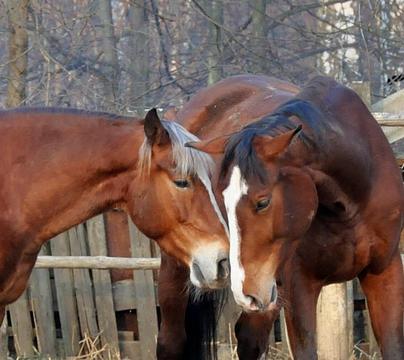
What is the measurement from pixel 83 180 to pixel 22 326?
272 centimetres

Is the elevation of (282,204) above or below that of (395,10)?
below

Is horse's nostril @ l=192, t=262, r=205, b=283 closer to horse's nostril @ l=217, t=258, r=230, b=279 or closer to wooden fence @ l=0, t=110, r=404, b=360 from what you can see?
horse's nostril @ l=217, t=258, r=230, b=279

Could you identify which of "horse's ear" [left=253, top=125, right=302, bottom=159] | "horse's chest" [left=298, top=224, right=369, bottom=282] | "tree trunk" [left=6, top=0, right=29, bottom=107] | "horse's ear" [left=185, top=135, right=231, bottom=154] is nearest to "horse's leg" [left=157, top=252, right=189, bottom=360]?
"horse's chest" [left=298, top=224, right=369, bottom=282]

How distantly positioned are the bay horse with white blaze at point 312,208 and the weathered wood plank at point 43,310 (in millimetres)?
2591

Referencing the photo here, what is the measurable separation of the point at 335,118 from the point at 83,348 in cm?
311

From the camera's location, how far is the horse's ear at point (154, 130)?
433cm

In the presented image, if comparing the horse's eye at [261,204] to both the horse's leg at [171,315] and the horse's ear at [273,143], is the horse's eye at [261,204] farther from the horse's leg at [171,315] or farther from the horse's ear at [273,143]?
the horse's leg at [171,315]

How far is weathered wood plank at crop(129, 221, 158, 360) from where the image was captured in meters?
6.87

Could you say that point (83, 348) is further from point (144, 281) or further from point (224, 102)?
point (224, 102)

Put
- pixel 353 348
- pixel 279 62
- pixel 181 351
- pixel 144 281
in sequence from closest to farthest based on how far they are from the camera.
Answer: pixel 181 351
pixel 353 348
pixel 144 281
pixel 279 62

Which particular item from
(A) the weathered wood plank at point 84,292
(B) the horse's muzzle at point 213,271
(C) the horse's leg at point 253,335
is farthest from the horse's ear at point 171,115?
(B) the horse's muzzle at point 213,271

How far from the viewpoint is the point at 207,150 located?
422cm

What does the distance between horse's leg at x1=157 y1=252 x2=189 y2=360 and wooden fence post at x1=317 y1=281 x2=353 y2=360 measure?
955 millimetres

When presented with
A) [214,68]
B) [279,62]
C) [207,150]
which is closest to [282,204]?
[207,150]
